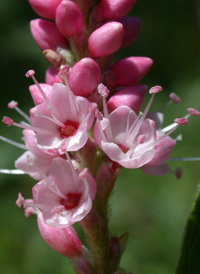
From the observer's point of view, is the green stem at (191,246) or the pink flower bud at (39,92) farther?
the pink flower bud at (39,92)

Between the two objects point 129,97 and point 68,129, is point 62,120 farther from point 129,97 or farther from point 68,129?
point 129,97

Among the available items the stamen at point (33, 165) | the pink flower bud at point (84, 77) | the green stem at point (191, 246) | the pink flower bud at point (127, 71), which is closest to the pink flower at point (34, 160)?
the stamen at point (33, 165)

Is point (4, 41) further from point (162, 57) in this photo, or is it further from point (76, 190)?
point (76, 190)

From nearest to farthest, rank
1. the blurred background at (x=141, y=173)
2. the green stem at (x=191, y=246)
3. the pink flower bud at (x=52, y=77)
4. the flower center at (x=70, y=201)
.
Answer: the green stem at (x=191, y=246), the flower center at (x=70, y=201), the pink flower bud at (x=52, y=77), the blurred background at (x=141, y=173)

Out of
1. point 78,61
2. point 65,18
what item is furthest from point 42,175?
point 65,18

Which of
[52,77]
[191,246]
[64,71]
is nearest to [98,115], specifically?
[64,71]

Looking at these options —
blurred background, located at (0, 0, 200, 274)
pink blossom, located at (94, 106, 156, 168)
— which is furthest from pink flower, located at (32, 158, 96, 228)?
blurred background, located at (0, 0, 200, 274)

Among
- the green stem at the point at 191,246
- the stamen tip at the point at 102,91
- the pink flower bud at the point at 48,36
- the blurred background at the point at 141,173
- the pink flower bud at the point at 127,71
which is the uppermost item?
the pink flower bud at the point at 48,36

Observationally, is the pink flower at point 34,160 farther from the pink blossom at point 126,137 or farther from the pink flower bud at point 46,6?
the pink flower bud at point 46,6
